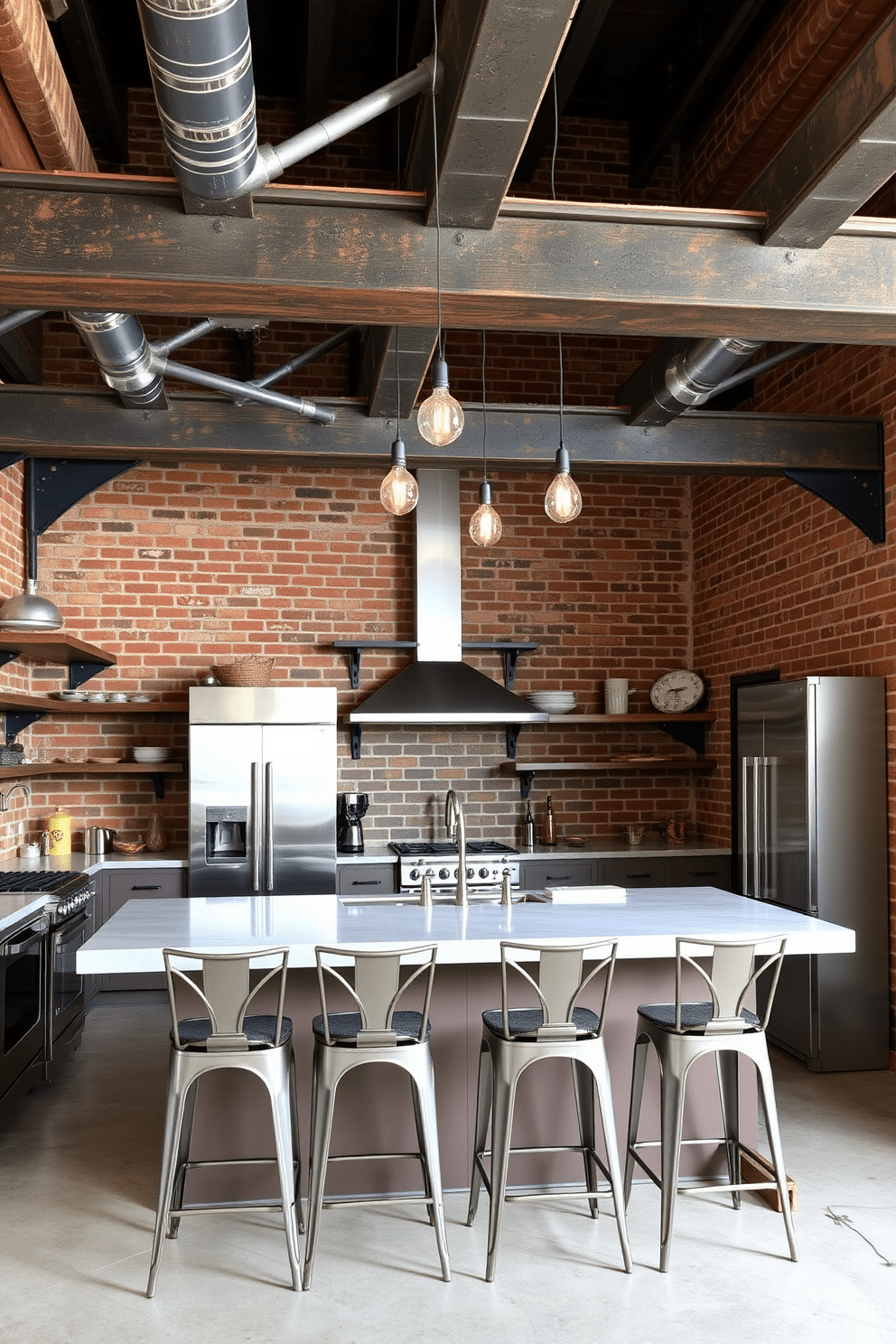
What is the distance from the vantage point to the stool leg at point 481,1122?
3455 mm

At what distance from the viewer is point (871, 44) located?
8.69 feet

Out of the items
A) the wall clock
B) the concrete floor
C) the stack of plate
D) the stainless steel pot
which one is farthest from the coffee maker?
the concrete floor

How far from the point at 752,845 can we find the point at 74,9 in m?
5.09

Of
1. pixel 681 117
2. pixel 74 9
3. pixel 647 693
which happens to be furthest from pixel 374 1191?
pixel 681 117

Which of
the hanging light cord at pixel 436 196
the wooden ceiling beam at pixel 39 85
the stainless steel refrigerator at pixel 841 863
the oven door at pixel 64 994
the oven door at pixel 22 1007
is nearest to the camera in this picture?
the wooden ceiling beam at pixel 39 85

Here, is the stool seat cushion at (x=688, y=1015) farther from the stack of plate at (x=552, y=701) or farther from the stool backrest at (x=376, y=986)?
the stack of plate at (x=552, y=701)

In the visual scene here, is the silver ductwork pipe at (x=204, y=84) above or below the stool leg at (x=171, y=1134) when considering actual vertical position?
above

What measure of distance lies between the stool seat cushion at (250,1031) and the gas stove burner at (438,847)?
2.75 metres

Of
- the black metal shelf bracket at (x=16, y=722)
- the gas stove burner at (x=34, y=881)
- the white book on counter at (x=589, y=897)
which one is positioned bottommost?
the gas stove burner at (x=34, y=881)

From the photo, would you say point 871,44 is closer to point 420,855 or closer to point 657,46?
point 657,46

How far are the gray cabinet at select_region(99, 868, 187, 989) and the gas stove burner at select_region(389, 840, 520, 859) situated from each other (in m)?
1.25

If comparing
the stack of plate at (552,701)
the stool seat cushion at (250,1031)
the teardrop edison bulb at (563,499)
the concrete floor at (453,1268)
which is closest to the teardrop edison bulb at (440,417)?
the teardrop edison bulb at (563,499)

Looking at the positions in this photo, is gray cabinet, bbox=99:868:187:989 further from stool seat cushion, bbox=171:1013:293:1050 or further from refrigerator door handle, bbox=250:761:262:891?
stool seat cushion, bbox=171:1013:293:1050

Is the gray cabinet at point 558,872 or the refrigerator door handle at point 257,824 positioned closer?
the refrigerator door handle at point 257,824
